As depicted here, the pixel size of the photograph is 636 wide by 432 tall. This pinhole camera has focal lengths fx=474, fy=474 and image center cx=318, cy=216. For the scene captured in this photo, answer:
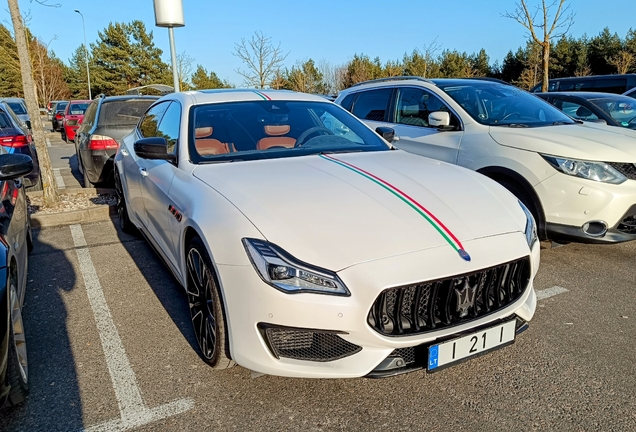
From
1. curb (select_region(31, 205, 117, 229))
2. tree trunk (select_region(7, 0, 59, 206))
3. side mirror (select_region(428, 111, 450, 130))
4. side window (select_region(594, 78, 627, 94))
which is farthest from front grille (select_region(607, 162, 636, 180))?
side window (select_region(594, 78, 627, 94))

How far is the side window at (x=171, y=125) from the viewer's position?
3.49 metres

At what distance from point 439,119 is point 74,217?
4691 mm

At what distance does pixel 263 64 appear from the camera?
69.8ft

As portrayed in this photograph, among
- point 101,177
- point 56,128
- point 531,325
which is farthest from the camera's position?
point 56,128

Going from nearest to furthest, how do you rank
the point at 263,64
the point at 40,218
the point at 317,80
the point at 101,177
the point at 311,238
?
the point at 311,238 → the point at 40,218 → the point at 101,177 → the point at 263,64 → the point at 317,80

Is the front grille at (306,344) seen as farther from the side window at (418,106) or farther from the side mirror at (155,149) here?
the side window at (418,106)

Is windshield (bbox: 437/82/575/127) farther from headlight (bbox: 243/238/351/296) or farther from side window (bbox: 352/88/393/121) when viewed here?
headlight (bbox: 243/238/351/296)

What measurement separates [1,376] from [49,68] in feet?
184

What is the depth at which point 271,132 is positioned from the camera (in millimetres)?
3555

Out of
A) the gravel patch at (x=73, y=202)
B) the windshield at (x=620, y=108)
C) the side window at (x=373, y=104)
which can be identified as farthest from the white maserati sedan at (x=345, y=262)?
the windshield at (x=620, y=108)

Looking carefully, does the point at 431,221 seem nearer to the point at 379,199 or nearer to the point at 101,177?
the point at 379,199

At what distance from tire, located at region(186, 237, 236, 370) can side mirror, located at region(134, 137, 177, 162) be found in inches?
32.7

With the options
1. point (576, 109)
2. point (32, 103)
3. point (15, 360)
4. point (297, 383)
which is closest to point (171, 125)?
point (15, 360)

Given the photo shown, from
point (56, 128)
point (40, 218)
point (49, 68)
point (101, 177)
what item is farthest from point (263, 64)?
point (49, 68)
